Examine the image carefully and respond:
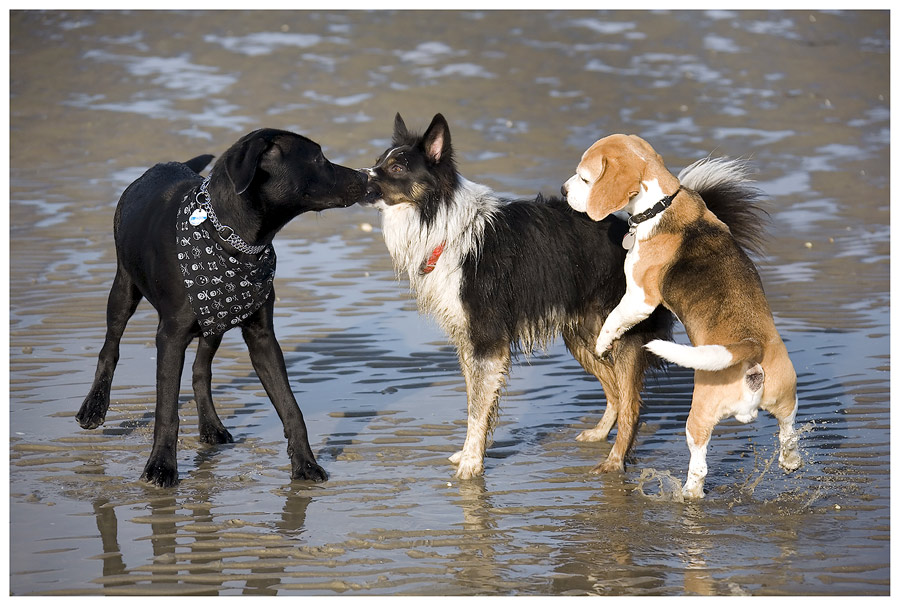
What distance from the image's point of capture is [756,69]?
17.1m

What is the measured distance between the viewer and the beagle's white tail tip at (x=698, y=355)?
193 inches

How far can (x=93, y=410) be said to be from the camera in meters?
6.21

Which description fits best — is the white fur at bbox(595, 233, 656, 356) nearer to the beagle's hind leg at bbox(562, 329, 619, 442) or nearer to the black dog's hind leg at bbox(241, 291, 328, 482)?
the beagle's hind leg at bbox(562, 329, 619, 442)

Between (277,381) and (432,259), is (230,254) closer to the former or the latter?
(277,381)

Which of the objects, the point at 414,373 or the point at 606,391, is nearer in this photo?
the point at 606,391

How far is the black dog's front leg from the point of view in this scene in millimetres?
5609

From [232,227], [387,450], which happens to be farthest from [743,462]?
[232,227]

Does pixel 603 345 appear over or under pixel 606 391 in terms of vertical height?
over

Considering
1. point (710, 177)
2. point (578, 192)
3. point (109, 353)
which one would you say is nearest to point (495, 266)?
point (578, 192)

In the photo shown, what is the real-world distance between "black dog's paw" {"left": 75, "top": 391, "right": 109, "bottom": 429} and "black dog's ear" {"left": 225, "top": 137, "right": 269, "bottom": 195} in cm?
156

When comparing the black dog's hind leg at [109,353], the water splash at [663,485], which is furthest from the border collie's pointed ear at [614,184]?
the black dog's hind leg at [109,353]

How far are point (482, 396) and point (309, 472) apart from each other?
38.0 inches

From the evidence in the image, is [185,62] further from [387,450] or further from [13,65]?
[387,450]

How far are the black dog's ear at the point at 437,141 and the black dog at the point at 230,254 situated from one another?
37cm
